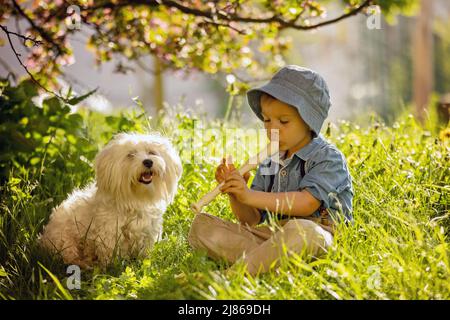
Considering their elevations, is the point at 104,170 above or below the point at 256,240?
above

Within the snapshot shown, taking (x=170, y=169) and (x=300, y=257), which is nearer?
(x=300, y=257)

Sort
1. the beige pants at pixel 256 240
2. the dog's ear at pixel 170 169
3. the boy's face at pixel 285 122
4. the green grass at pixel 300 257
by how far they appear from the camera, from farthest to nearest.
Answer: the dog's ear at pixel 170 169, the boy's face at pixel 285 122, the beige pants at pixel 256 240, the green grass at pixel 300 257

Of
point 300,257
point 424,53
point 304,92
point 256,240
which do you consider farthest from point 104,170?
point 424,53

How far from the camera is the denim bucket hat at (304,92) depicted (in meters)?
2.88

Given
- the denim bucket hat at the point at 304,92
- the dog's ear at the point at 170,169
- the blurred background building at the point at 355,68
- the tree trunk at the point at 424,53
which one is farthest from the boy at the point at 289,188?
the blurred background building at the point at 355,68

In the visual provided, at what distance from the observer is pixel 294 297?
7.91 ft

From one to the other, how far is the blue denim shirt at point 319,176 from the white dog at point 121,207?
55cm

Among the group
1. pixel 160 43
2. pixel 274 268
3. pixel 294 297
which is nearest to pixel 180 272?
pixel 274 268

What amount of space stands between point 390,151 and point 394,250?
1.30 metres

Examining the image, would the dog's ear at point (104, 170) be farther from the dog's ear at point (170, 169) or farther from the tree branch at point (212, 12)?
the tree branch at point (212, 12)

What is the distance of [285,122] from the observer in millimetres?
2953

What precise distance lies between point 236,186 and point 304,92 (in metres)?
0.54

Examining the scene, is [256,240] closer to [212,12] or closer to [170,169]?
[170,169]
